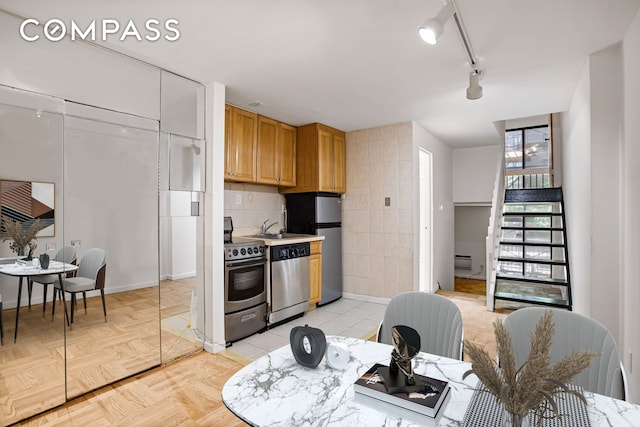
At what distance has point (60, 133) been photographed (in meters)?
2.15

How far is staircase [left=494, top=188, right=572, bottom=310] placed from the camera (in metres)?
3.98

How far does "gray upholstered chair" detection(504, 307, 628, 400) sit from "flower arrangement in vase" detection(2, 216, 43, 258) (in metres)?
2.74

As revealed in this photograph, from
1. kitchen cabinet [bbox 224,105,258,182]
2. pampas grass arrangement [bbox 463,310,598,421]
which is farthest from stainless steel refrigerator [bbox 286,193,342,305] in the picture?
pampas grass arrangement [bbox 463,310,598,421]

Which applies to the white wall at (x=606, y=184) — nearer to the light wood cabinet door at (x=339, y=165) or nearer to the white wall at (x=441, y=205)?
the white wall at (x=441, y=205)

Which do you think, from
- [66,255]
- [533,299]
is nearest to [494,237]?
[533,299]

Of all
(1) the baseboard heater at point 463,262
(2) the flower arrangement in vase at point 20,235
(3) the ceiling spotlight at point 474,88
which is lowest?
(1) the baseboard heater at point 463,262

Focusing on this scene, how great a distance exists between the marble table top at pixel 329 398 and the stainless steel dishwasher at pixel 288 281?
2277mm

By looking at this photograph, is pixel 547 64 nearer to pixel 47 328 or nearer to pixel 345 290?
pixel 345 290

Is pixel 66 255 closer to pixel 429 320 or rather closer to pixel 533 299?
pixel 429 320

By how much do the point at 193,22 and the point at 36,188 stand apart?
1.44m

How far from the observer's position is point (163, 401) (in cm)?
216

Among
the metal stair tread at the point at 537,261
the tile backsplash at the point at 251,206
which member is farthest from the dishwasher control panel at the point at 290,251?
the metal stair tread at the point at 537,261

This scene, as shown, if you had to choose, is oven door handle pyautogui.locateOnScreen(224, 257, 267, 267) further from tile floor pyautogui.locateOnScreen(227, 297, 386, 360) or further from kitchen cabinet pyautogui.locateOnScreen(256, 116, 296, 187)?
kitchen cabinet pyautogui.locateOnScreen(256, 116, 296, 187)

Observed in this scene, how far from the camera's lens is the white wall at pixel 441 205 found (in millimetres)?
4910
